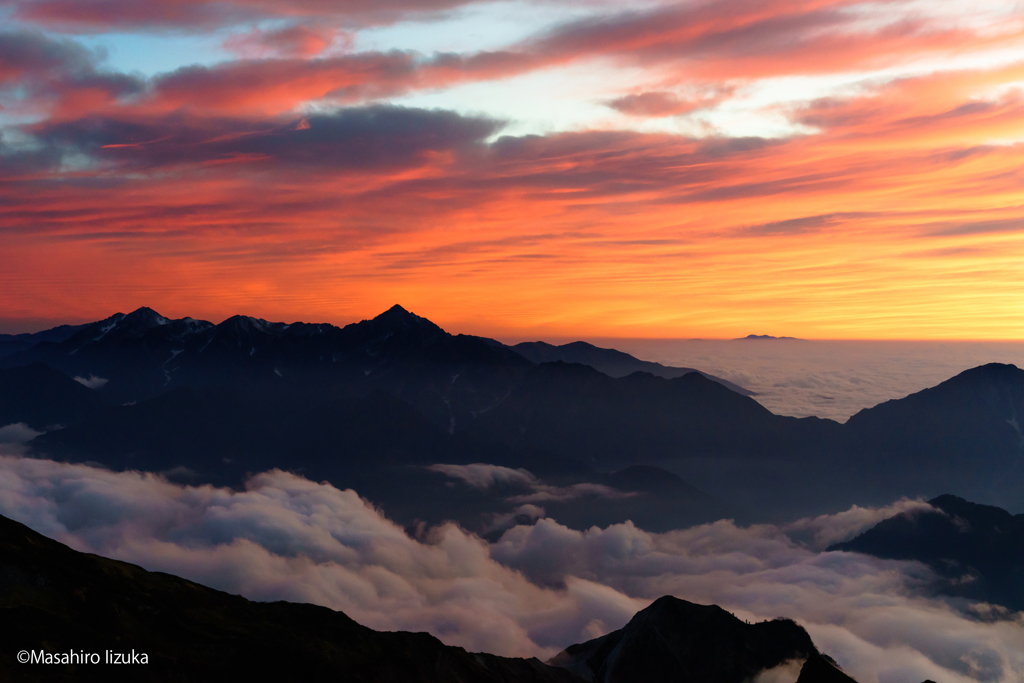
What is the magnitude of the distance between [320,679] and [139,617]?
40225mm

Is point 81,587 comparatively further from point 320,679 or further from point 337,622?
point 337,622

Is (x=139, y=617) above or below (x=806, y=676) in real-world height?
above

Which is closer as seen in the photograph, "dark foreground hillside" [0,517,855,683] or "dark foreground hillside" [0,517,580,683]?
"dark foreground hillside" [0,517,855,683]

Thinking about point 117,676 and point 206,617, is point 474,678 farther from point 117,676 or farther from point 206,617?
point 117,676

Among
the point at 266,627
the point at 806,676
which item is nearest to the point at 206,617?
the point at 266,627

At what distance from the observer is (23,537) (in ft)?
452

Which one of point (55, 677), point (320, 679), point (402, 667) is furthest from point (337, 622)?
point (55, 677)

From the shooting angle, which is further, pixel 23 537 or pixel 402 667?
pixel 402 667

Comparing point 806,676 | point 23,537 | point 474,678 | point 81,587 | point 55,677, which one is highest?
point 23,537

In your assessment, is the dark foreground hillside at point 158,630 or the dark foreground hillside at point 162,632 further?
the dark foreground hillside at point 158,630

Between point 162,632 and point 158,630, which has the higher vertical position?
point 158,630

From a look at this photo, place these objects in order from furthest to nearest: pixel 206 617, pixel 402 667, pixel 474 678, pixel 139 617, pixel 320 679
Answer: pixel 474 678, pixel 402 667, pixel 206 617, pixel 320 679, pixel 139 617

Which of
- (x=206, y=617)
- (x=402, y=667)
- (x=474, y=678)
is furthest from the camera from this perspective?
(x=474, y=678)

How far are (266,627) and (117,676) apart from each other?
50393 millimetres
